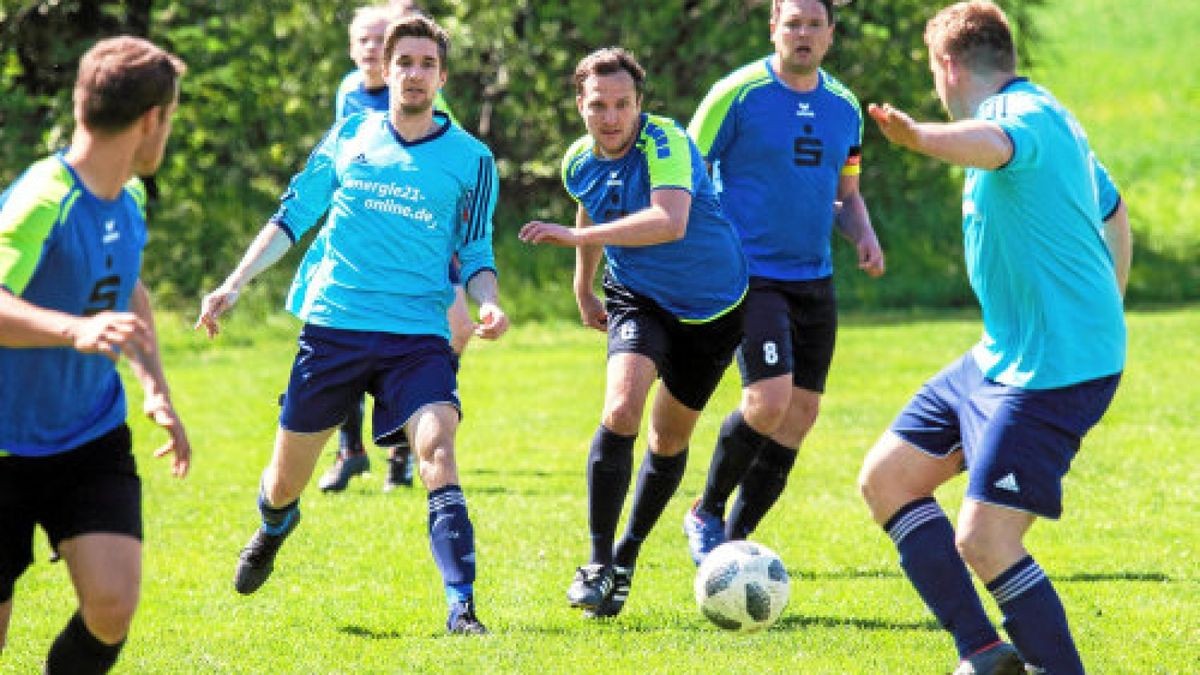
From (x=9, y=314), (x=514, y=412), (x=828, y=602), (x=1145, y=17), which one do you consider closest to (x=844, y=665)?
(x=828, y=602)

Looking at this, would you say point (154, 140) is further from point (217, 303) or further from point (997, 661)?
point (997, 661)

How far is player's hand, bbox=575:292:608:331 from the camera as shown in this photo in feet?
26.3

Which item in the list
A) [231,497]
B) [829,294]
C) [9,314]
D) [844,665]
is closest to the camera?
[9,314]

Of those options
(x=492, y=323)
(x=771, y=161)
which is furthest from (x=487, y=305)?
(x=771, y=161)

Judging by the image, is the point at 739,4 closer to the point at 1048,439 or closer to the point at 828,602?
the point at 828,602

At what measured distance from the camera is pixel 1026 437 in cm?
571

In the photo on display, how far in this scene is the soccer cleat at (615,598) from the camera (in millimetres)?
7551

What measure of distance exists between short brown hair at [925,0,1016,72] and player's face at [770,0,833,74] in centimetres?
248

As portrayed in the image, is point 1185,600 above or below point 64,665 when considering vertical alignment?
below

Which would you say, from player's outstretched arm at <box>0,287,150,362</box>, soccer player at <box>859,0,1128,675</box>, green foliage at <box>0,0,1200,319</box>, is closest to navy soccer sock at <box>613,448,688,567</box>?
soccer player at <box>859,0,1128,675</box>

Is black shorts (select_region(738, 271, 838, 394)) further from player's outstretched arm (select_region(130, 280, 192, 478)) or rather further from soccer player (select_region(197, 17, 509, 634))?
player's outstretched arm (select_region(130, 280, 192, 478))

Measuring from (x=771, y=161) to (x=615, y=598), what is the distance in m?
2.10

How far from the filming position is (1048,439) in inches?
226

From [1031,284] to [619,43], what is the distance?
16330 millimetres
